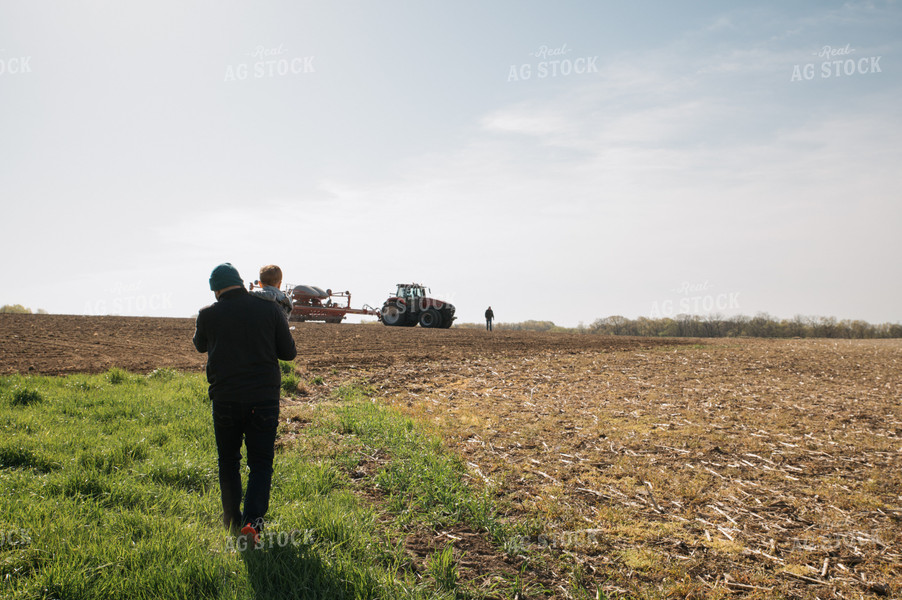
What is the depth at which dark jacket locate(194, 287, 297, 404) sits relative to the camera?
449 cm

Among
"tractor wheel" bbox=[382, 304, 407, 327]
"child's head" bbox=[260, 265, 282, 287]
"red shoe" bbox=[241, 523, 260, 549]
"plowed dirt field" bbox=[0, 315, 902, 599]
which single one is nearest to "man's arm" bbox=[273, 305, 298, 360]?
"child's head" bbox=[260, 265, 282, 287]

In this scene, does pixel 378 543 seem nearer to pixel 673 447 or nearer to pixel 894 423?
pixel 673 447

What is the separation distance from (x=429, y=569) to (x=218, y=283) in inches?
116

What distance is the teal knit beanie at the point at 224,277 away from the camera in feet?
15.4

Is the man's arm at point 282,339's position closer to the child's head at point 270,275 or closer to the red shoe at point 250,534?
the child's head at point 270,275

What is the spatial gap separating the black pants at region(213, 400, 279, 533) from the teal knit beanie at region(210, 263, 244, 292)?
999 mm

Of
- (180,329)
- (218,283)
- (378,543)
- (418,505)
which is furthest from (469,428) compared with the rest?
(180,329)

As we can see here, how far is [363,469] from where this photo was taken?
6.77 m

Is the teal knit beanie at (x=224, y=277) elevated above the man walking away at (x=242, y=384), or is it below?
above

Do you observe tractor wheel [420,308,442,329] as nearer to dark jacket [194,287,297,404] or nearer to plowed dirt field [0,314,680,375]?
plowed dirt field [0,314,680,375]

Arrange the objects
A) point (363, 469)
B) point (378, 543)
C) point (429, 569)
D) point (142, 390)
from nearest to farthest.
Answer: point (429, 569) < point (378, 543) < point (363, 469) < point (142, 390)

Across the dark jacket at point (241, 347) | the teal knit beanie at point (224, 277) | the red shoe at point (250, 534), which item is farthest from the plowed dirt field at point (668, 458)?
the teal knit beanie at point (224, 277)

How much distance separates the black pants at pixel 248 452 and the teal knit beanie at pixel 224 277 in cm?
100

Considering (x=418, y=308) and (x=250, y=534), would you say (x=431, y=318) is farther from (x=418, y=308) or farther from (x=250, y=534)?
(x=250, y=534)
